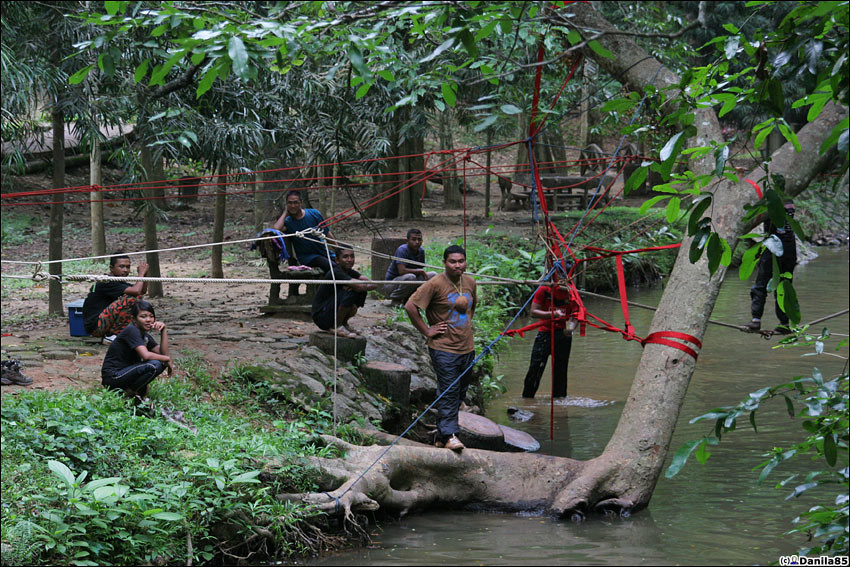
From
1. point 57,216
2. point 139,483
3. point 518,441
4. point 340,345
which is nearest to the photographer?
point 139,483

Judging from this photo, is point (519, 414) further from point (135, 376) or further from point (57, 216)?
point (57, 216)

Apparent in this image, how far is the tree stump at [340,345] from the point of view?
7871 millimetres

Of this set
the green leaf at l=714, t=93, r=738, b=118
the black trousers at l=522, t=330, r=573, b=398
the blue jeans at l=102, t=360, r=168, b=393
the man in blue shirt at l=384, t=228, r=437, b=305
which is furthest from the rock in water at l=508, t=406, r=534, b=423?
the green leaf at l=714, t=93, r=738, b=118

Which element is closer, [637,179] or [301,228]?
[637,179]

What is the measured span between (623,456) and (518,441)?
60.2 inches

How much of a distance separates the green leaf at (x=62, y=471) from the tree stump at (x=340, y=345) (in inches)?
129

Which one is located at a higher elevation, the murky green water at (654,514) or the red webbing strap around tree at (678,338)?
the red webbing strap around tree at (678,338)

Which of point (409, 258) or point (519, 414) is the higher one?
point (409, 258)

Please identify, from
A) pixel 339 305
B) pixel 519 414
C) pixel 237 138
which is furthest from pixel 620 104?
pixel 237 138

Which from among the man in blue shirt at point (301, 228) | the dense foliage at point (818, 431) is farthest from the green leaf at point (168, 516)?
the man in blue shirt at point (301, 228)

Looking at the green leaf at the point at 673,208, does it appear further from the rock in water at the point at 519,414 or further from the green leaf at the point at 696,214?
the rock in water at the point at 519,414

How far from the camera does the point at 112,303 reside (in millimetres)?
7250

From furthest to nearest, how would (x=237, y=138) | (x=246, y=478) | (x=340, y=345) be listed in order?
(x=237, y=138)
(x=340, y=345)
(x=246, y=478)

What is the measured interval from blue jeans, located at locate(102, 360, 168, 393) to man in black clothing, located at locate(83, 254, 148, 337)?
947 millimetres
